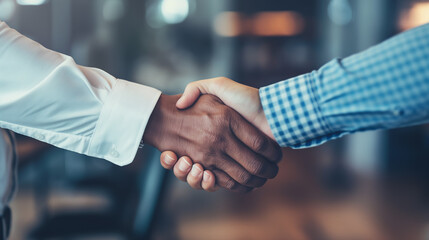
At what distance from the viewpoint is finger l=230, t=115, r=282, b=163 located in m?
1.20

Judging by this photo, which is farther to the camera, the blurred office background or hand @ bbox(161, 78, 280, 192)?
the blurred office background

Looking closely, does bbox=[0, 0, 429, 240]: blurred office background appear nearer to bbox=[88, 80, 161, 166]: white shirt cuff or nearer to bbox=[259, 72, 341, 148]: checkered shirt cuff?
bbox=[88, 80, 161, 166]: white shirt cuff

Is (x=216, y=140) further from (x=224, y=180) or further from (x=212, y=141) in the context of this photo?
(x=224, y=180)

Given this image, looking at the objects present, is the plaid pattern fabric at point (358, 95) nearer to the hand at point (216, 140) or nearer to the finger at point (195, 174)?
the hand at point (216, 140)

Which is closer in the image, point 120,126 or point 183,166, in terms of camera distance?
point 120,126

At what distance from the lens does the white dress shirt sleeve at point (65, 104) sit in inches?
40.1

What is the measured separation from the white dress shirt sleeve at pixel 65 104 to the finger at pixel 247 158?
0.27 meters

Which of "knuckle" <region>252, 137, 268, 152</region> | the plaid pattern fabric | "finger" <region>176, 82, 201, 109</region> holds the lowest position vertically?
"knuckle" <region>252, 137, 268, 152</region>

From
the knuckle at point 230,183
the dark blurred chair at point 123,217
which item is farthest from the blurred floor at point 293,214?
the knuckle at point 230,183

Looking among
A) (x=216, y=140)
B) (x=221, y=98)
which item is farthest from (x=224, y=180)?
(x=221, y=98)

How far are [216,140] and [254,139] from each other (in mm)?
111

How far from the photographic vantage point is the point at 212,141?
3.88 feet

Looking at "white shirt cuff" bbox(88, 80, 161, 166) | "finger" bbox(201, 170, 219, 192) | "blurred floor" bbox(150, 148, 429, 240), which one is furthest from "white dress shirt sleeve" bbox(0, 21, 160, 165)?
"blurred floor" bbox(150, 148, 429, 240)

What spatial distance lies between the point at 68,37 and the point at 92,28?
1.24 ft
